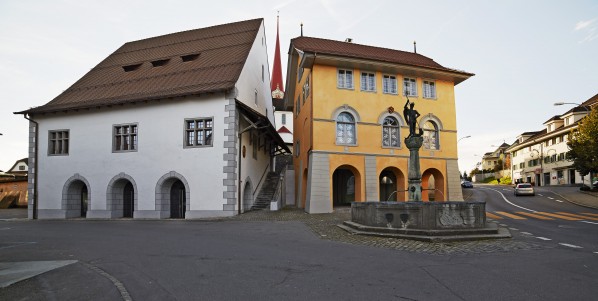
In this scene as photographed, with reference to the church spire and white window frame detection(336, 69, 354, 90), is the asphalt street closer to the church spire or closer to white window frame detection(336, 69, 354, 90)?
white window frame detection(336, 69, 354, 90)

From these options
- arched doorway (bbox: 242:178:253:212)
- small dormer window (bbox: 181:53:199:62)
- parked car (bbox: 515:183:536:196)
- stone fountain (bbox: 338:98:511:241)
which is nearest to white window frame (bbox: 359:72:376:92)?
arched doorway (bbox: 242:178:253:212)

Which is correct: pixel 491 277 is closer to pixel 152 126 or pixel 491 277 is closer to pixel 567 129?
pixel 152 126

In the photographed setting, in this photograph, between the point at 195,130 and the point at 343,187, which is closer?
the point at 195,130

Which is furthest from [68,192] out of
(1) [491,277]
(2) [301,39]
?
(1) [491,277]

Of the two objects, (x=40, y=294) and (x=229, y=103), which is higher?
(x=229, y=103)

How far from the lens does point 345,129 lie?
2372 centimetres

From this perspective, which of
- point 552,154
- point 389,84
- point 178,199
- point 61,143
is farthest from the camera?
point 552,154

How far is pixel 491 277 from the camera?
664 centimetres

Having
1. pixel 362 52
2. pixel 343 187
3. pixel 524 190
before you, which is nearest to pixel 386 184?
pixel 343 187

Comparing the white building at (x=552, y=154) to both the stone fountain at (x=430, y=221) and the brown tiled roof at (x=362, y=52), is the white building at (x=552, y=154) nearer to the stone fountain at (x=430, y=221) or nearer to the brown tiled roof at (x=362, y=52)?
the brown tiled roof at (x=362, y=52)

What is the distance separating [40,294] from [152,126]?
17.1m

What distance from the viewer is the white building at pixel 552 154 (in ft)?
167

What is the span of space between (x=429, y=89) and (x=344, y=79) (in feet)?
20.5

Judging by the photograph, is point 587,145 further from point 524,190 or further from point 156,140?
point 156,140
